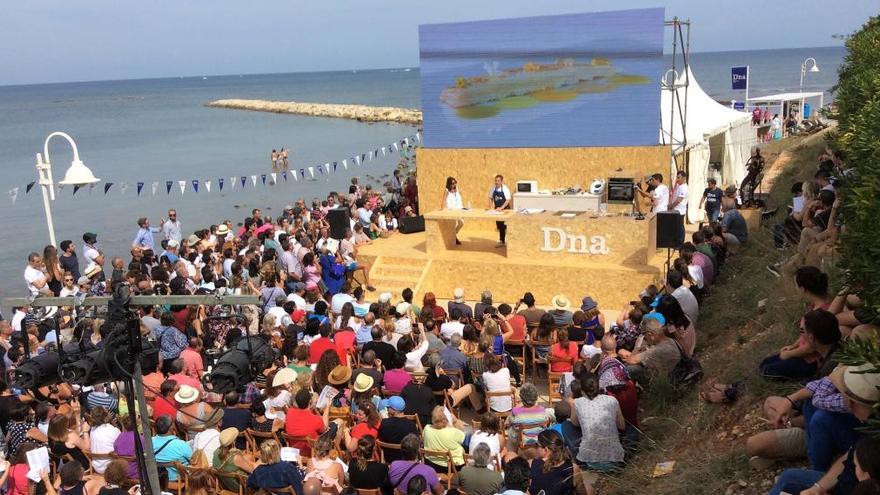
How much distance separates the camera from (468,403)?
823 cm

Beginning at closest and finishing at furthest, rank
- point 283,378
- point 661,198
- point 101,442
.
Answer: point 101,442 → point 283,378 → point 661,198

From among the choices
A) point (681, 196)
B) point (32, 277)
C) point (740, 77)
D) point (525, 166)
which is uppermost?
point (740, 77)

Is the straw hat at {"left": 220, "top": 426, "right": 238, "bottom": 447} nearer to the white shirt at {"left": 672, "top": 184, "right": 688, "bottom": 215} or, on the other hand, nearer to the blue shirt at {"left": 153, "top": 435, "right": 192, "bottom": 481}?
the blue shirt at {"left": 153, "top": 435, "right": 192, "bottom": 481}

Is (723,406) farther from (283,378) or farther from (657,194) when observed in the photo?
(657,194)

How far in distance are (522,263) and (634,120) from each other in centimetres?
384

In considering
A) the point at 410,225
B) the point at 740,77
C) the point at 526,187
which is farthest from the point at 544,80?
the point at 740,77

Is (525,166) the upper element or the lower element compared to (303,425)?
upper

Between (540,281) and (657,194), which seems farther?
(657,194)

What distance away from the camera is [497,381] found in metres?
7.35

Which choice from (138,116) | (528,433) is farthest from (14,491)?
(138,116)

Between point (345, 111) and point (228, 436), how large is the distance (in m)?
72.5

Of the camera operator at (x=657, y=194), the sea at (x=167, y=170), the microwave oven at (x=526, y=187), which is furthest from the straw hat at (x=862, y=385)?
the sea at (x=167, y=170)

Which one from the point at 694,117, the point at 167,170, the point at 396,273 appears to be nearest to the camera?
the point at 396,273

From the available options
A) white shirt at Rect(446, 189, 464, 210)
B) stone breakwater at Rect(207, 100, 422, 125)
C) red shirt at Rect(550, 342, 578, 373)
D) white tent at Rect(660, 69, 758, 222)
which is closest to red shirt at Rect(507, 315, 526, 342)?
red shirt at Rect(550, 342, 578, 373)
